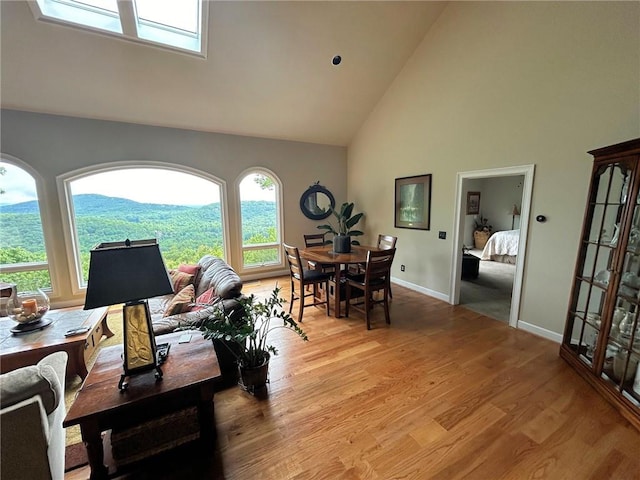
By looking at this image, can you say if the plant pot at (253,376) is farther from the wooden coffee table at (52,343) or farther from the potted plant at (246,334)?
the wooden coffee table at (52,343)

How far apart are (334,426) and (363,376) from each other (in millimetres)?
593

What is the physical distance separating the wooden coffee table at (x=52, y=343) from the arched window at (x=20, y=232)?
158cm

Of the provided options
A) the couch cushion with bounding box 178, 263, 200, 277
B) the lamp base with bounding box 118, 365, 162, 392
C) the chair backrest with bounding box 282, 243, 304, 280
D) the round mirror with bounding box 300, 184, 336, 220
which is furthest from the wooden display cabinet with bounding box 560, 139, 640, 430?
the couch cushion with bounding box 178, 263, 200, 277

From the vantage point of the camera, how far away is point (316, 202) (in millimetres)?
5844

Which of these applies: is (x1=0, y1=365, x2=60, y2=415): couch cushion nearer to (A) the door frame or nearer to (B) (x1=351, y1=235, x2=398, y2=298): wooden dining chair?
(B) (x1=351, y1=235, x2=398, y2=298): wooden dining chair

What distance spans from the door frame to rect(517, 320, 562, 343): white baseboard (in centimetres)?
7

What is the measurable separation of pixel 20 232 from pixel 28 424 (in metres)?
4.08

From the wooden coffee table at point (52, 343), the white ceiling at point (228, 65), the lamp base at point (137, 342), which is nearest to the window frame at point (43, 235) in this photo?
the white ceiling at point (228, 65)

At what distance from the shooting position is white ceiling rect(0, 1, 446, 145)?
302 centimetres

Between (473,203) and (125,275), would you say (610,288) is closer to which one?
(125,275)

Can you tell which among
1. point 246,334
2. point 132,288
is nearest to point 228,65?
point 132,288

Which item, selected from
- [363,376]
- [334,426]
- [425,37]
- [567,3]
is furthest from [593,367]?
[425,37]

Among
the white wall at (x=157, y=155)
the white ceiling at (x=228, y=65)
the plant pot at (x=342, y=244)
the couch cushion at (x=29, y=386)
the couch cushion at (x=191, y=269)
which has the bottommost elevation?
the couch cushion at (x=191, y=269)

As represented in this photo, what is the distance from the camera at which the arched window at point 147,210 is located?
4.03 metres
